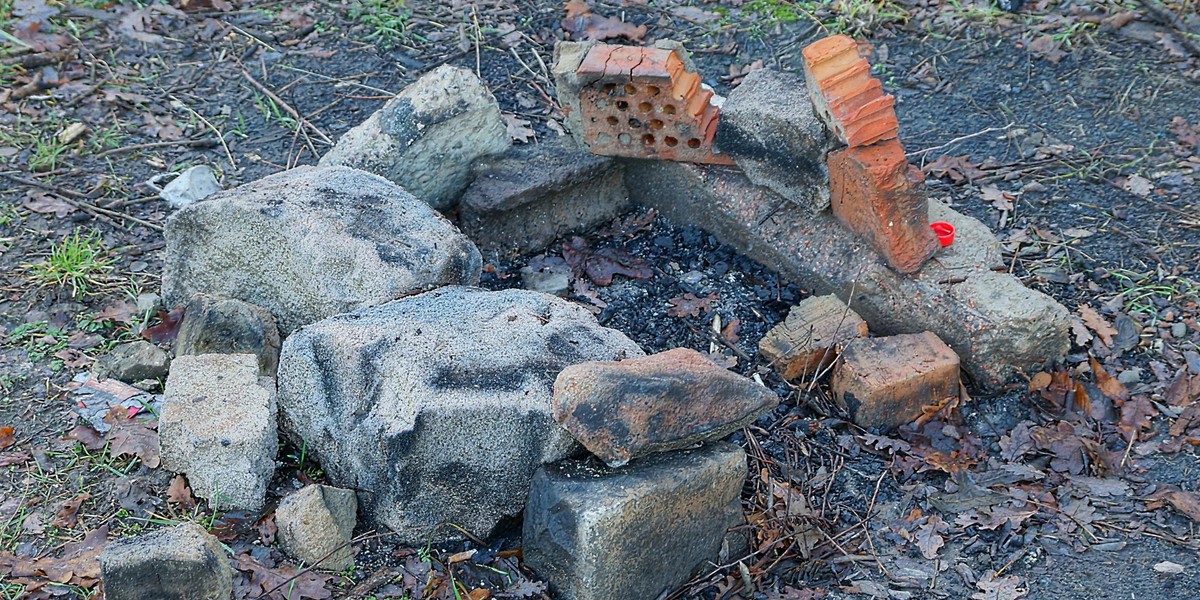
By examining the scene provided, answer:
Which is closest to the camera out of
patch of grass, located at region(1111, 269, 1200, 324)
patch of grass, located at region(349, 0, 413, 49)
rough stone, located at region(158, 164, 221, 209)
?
patch of grass, located at region(1111, 269, 1200, 324)

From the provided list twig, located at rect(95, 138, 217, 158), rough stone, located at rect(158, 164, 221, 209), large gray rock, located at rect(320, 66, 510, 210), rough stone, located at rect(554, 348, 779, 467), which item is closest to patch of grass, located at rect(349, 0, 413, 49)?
twig, located at rect(95, 138, 217, 158)

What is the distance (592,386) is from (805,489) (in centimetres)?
105

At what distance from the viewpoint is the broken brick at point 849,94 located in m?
3.88

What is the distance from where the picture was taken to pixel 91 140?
5617 mm

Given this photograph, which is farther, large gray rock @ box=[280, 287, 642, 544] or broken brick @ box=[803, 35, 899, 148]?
broken brick @ box=[803, 35, 899, 148]

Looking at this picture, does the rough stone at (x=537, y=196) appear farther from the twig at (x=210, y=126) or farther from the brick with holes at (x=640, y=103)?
the twig at (x=210, y=126)

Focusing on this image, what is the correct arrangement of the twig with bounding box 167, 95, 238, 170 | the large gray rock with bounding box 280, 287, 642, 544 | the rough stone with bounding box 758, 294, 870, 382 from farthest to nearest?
the twig with bounding box 167, 95, 238, 170, the rough stone with bounding box 758, 294, 870, 382, the large gray rock with bounding box 280, 287, 642, 544

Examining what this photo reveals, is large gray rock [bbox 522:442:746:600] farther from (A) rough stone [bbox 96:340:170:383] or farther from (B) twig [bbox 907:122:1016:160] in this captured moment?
(B) twig [bbox 907:122:1016:160]

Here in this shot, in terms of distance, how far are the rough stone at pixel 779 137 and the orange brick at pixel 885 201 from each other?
0.08 metres

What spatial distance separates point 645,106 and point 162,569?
2.65m

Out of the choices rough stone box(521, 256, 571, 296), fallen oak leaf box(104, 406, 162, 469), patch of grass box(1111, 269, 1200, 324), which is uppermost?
fallen oak leaf box(104, 406, 162, 469)

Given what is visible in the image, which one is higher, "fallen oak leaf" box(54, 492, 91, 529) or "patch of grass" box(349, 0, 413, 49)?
"patch of grass" box(349, 0, 413, 49)

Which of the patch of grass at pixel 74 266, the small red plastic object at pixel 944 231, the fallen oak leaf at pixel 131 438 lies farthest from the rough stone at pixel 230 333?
the small red plastic object at pixel 944 231

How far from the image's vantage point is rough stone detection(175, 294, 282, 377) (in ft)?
13.0
